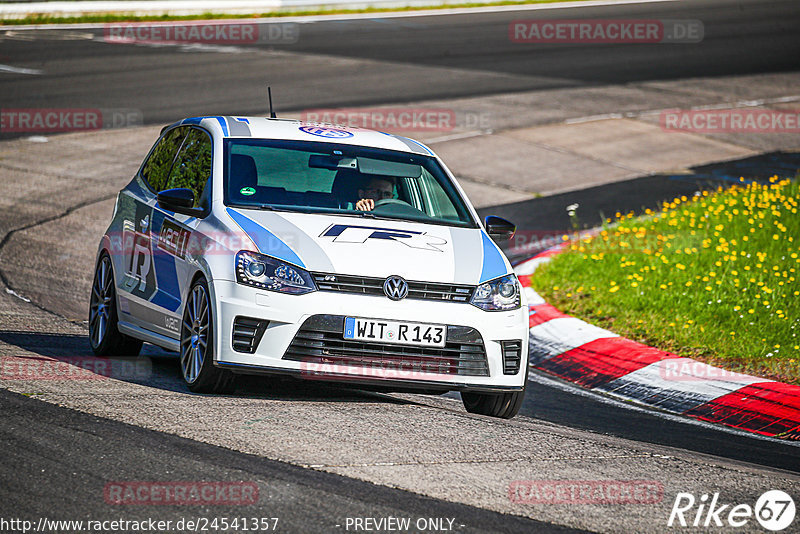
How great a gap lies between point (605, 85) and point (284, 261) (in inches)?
677

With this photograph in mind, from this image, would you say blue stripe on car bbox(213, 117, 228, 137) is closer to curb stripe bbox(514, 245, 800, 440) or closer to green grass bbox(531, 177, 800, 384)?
curb stripe bbox(514, 245, 800, 440)

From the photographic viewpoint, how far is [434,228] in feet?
24.5

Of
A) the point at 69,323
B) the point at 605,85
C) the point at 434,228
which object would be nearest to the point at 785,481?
the point at 434,228

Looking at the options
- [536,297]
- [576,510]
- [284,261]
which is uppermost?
[284,261]

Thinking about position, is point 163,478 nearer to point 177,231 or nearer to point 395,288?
point 395,288

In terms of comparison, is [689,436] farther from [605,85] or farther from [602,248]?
[605,85]

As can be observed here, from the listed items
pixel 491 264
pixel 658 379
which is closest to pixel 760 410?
pixel 658 379

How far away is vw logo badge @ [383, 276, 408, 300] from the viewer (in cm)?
664

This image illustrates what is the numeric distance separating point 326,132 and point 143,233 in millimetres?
1425

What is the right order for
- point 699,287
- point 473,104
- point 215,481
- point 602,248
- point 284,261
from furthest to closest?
point 473,104 → point 602,248 → point 699,287 → point 284,261 → point 215,481

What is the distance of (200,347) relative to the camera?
6.89 metres

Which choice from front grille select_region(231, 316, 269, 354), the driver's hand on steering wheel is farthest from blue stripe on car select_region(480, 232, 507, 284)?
front grille select_region(231, 316, 269, 354)

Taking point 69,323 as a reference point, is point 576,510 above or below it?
above

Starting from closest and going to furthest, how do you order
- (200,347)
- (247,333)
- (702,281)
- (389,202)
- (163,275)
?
(247,333)
(200,347)
(163,275)
(389,202)
(702,281)
